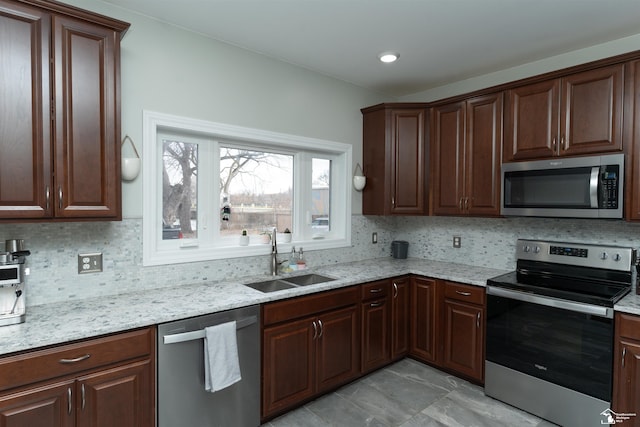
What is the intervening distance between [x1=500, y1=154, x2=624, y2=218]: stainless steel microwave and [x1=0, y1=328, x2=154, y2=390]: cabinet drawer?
106 inches

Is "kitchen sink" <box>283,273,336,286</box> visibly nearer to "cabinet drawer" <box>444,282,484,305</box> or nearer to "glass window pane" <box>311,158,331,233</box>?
"glass window pane" <box>311,158,331,233</box>

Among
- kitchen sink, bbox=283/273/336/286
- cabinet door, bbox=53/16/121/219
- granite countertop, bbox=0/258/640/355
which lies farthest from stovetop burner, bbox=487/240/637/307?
cabinet door, bbox=53/16/121/219

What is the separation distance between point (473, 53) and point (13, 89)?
9.89 ft

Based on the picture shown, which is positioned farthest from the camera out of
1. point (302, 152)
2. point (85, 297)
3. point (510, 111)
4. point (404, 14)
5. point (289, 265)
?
point (302, 152)

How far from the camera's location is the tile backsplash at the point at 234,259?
6.42 feet

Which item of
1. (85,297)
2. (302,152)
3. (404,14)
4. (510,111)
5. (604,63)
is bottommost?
(85,297)

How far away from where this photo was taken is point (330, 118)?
332 cm

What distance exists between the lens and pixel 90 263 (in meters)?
2.08

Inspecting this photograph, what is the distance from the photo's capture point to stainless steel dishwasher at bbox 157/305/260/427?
182 centimetres

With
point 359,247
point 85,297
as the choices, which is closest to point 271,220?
point 359,247

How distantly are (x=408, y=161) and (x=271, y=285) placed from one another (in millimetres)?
1769

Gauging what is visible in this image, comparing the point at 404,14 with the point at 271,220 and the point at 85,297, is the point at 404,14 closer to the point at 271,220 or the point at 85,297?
the point at 271,220

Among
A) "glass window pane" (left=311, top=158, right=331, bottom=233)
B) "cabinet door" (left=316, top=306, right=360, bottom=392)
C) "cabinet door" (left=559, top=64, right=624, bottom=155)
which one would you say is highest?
"cabinet door" (left=559, top=64, right=624, bottom=155)

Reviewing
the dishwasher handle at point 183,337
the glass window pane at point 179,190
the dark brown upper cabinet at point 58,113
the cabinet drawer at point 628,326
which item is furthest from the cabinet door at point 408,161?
the dark brown upper cabinet at point 58,113
